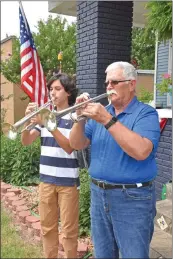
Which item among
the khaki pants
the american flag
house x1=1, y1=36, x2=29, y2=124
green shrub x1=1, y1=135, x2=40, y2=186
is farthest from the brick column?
house x1=1, y1=36, x2=29, y2=124

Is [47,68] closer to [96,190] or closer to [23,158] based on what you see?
[23,158]

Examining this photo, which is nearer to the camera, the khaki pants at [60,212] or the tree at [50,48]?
the khaki pants at [60,212]

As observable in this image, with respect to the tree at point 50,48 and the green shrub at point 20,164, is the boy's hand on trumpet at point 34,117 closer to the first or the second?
the green shrub at point 20,164

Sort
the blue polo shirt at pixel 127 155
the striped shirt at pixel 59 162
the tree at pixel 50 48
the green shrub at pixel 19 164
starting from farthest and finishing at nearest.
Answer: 1. the tree at pixel 50 48
2. the green shrub at pixel 19 164
3. the striped shirt at pixel 59 162
4. the blue polo shirt at pixel 127 155

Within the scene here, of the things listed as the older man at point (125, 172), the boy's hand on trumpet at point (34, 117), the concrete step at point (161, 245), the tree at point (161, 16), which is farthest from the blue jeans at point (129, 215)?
the tree at point (161, 16)

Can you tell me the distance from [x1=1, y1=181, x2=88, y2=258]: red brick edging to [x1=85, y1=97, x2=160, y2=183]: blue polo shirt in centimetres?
158

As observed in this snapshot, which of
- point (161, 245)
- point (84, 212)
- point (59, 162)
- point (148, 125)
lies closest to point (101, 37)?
point (84, 212)

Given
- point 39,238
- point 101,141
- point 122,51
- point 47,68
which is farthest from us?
point 47,68

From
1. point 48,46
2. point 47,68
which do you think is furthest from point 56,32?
point 47,68

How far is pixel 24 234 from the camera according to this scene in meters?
4.04

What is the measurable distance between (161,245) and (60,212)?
1107 millimetres

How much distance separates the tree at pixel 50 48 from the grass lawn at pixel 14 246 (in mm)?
10147

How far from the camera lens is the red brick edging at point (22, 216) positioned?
3467mm

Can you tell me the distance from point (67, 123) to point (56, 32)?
12.6m
